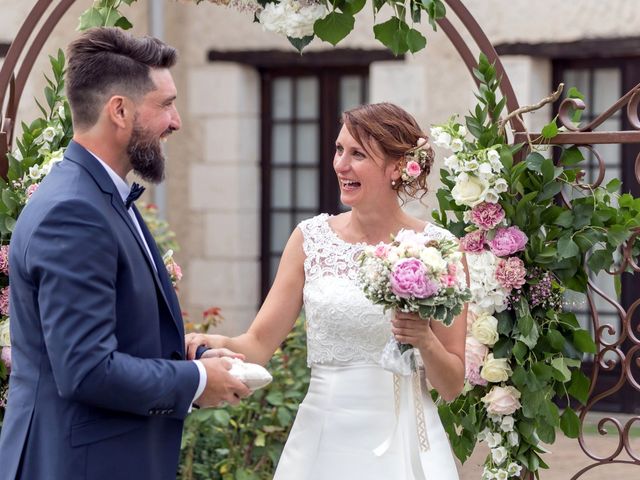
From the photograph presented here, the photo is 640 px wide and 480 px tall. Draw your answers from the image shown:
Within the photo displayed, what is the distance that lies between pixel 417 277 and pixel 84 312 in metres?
0.97

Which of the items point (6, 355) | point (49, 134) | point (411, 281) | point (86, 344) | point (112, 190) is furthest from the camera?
point (49, 134)

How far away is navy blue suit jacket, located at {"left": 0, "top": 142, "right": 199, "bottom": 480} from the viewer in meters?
2.71

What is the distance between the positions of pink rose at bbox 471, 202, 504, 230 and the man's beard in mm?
1519

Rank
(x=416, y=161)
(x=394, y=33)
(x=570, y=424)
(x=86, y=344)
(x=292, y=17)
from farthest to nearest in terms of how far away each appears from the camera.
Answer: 1. (x=570, y=424)
2. (x=394, y=33)
3. (x=292, y=17)
4. (x=416, y=161)
5. (x=86, y=344)

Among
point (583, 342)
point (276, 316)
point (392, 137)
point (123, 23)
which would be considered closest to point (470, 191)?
point (392, 137)

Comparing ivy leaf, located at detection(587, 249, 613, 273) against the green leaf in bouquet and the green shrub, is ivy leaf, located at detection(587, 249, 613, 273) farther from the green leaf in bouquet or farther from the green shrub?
the green shrub

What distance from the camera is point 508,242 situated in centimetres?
420

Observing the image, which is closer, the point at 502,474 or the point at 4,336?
the point at 502,474

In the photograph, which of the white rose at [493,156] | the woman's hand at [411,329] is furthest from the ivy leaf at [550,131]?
the woman's hand at [411,329]

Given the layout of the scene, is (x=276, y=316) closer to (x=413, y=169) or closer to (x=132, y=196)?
(x=413, y=169)

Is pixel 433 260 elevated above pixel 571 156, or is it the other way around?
pixel 571 156

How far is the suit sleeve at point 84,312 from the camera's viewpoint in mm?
2697

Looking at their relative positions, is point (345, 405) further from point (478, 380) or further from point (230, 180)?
point (230, 180)

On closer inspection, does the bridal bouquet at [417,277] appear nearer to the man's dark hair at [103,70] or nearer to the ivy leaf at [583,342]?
the man's dark hair at [103,70]
